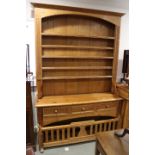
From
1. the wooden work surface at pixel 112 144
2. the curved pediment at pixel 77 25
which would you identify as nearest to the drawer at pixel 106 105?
the wooden work surface at pixel 112 144

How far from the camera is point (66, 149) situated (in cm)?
230

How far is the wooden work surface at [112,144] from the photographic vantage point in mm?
1254

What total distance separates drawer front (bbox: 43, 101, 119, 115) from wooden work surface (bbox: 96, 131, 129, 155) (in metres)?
0.79

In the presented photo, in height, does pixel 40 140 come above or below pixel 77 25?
below

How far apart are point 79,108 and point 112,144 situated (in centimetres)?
98

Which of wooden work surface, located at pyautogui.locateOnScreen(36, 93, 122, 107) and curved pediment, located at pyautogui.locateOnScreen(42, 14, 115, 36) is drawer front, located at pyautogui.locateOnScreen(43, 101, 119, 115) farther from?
curved pediment, located at pyautogui.locateOnScreen(42, 14, 115, 36)

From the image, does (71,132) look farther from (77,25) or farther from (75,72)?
(77,25)

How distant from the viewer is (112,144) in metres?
1.36

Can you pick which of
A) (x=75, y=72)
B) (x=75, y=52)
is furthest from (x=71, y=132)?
(x=75, y=52)

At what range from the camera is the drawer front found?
216 centimetres

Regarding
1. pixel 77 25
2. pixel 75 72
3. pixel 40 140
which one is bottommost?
pixel 40 140

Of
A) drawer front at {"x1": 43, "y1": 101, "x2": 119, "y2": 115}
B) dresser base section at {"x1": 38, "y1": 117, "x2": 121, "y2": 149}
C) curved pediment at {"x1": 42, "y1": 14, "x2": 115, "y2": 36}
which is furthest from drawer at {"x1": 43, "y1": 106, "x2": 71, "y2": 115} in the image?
curved pediment at {"x1": 42, "y1": 14, "x2": 115, "y2": 36}

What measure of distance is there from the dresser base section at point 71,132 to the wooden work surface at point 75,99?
0.36 meters
